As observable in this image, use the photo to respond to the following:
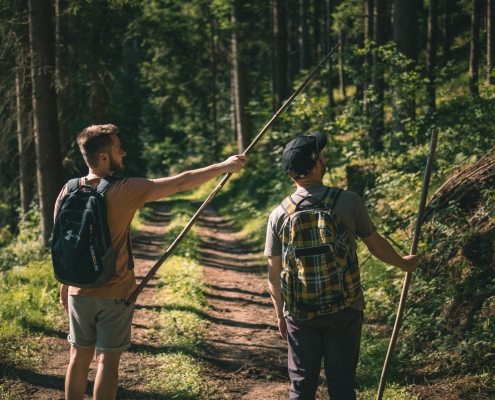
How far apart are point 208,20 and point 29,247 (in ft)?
73.2

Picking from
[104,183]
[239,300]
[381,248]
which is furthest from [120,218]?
[239,300]

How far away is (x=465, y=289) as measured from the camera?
5.86 meters

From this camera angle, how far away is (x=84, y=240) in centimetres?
379

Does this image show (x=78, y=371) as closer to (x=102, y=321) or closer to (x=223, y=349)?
(x=102, y=321)

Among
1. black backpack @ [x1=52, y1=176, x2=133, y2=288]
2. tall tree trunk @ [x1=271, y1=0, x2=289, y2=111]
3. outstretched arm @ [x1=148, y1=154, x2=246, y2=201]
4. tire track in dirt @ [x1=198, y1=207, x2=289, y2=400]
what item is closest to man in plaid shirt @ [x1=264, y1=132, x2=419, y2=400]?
outstretched arm @ [x1=148, y1=154, x2=246, y2=201]

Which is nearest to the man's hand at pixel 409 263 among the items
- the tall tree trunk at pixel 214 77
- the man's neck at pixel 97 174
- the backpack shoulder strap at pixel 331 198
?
the backpack shoulder strap at pixel 331 198

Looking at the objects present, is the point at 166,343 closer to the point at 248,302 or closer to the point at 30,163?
the point at 248,302

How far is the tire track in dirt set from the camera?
223 inches

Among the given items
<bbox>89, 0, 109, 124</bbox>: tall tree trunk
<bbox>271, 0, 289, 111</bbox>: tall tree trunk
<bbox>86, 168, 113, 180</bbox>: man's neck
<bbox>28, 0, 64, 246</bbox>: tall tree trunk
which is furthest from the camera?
<bbox>271, 0, 289, 111</bbox>: tall tree trunk

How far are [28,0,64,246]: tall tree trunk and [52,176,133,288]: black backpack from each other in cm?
712

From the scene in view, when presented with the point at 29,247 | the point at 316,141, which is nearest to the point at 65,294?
the point at 316,141

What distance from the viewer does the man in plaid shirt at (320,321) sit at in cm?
348

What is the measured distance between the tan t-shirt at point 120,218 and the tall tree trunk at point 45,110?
6985 mm

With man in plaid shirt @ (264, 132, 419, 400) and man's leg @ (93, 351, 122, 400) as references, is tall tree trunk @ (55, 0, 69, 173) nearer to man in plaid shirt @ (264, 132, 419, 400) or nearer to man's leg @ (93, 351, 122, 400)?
man's leg @ (93, 351, 122, 400)
